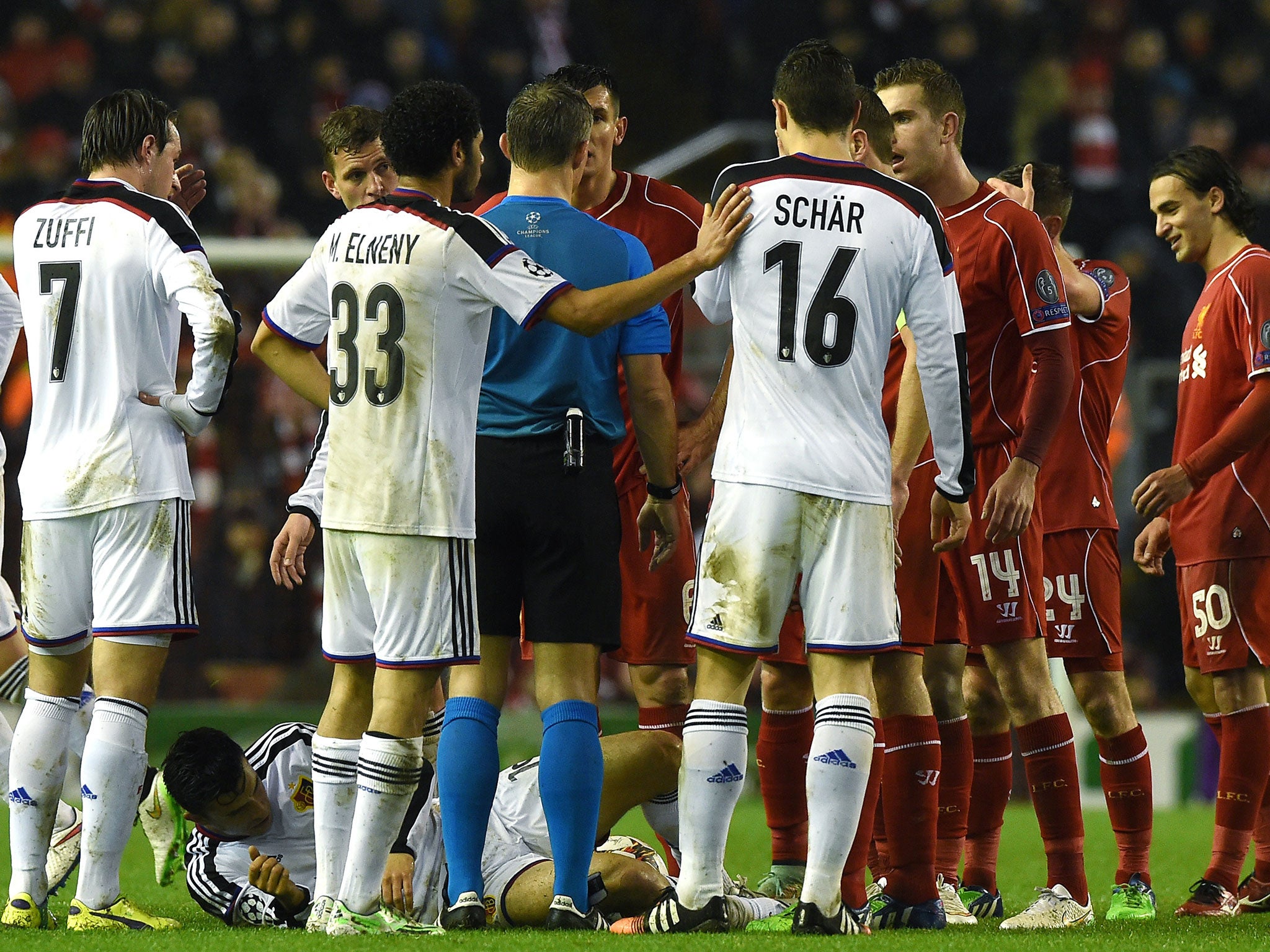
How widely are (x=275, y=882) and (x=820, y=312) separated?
2.28m

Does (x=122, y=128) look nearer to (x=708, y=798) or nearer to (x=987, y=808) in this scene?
(x=708, y=798)

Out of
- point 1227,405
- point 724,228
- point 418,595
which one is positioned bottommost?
point 418,595

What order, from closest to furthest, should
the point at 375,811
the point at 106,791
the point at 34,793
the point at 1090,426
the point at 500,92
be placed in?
the point at 375,811 → the point at 106,791 → the point at 34,793 → the point at 1090,426 → the point at 500,92

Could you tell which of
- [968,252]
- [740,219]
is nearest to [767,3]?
[968,252]

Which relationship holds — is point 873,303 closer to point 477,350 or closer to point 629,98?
point 477,350

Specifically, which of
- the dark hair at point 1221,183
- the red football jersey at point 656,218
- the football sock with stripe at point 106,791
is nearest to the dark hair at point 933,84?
the red football jersey at point 656,218

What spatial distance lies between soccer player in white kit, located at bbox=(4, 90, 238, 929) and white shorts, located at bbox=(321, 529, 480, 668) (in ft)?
2.22

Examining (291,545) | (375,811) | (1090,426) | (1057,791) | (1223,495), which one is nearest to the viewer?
(375,811)

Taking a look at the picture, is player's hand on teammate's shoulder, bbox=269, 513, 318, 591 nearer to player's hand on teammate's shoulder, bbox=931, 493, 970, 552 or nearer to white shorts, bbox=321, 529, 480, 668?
white shorts, bbox=321, 529, 480, 668

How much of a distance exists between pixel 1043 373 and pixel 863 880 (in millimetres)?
1660

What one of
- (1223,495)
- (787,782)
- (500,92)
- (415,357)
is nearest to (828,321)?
(415,357)

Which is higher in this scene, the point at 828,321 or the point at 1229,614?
the point at 828,321

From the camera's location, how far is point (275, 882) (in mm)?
4727

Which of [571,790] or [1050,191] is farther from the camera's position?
[1050,191]
